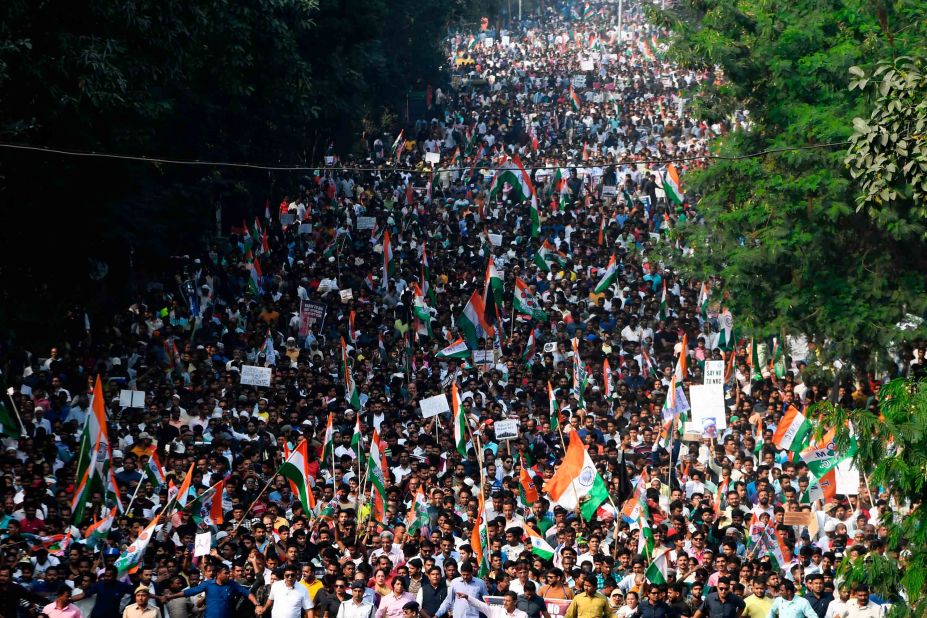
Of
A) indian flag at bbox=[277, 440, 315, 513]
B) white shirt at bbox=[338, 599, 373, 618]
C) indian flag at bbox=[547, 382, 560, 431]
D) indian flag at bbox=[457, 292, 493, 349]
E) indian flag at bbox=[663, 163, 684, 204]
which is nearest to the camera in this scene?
white shirt at bbox=[338, 599, 373, 618]

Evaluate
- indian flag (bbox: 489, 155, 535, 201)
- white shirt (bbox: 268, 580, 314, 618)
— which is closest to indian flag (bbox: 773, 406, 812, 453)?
white shirt (bbox: 268, 580, 314, 618)

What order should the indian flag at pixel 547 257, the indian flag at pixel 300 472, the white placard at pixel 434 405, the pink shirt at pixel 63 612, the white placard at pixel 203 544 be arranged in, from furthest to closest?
the indian flag at pixel 547 257
the white placard at pixel 434 405
the indian flag at pixel 300 472
the white placard at pixel 203 544
the pink shirt at pixel 63 612

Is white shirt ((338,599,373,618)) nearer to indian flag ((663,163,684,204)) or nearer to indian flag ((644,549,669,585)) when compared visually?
indian flag ((644,549,669,585))

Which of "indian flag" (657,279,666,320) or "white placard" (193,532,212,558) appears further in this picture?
"indian flag" (657,279,666,320)

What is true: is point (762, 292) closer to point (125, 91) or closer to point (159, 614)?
point (125, 91)

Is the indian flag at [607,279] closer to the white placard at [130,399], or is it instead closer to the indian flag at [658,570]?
the white placard at [130,399]

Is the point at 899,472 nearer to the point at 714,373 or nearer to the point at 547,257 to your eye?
the point at 714,373

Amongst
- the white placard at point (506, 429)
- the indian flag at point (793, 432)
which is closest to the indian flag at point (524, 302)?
the white placard at point (506, 429)

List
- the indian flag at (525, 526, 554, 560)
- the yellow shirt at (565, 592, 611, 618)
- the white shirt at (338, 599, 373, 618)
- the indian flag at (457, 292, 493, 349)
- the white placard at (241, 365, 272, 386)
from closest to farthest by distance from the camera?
the yellow shirt at (565, 592, 611, 618)
the white shirt at (338, 599, 373, 618)
the indian flag at (525, 526, 554, 560)
the white placard at (241, 365, 272, 386)
the indian flag at (457, 292, 493, 349)
